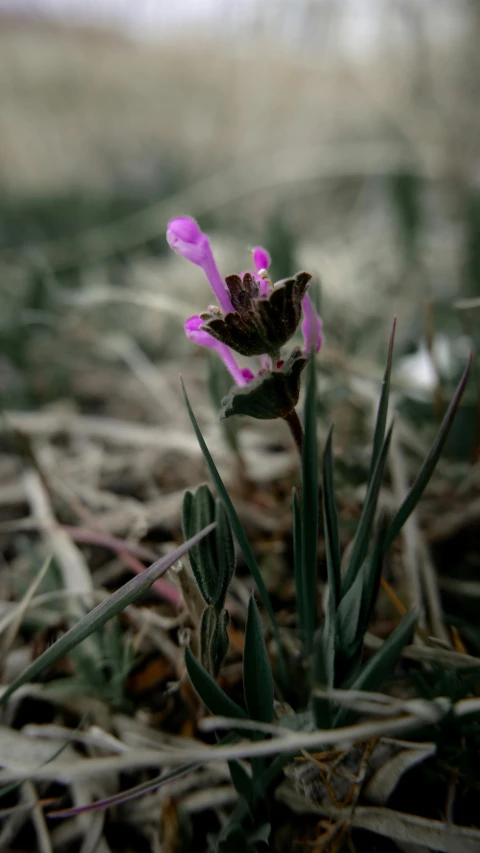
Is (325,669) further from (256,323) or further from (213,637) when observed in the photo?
(256,323)

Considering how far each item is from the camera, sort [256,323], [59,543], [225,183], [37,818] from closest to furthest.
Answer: [256,323] → [37,818] → [59,543] → [225,183]

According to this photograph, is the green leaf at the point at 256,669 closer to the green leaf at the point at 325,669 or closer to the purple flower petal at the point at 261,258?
the green leaf at the point at 325,669

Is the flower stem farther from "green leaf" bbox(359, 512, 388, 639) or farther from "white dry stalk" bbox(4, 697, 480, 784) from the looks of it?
"white dry stalk" bbox(4, 697, 480, 784)

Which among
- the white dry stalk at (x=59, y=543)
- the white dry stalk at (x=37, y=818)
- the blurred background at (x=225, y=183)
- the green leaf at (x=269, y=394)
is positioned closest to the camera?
the green leaf at (x=269, y=394)

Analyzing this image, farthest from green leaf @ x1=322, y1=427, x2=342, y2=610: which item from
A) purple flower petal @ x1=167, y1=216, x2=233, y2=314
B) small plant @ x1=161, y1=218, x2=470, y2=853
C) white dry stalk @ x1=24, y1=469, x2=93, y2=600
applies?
white dry stalk @ x1=24, y1=469, x2=93, y2=600

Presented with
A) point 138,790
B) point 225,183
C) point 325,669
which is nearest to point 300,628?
point 325,669

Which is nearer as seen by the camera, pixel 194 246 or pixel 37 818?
pixel 194 246

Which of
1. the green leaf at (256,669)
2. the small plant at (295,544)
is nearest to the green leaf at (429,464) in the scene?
the small plant at (295,544)
